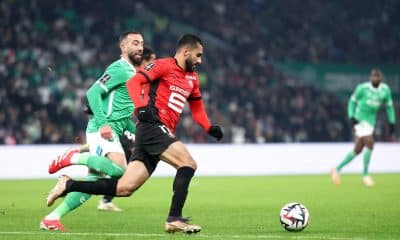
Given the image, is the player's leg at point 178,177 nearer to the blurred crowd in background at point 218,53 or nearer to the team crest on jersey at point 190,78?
the team crest on jersey at point 190,78

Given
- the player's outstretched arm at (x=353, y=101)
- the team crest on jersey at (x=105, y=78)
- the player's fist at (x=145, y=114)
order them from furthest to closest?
1. the player's outstretched arm at (x=353, y=101)
2. the team crest on jersey at (x=105, y=78)
3. the player's fist at (x=145, y=114)

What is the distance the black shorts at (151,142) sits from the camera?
9.22 meters

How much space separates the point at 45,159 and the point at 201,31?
1089 centimetres

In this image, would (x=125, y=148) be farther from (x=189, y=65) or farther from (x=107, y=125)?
(x=189, y=65)

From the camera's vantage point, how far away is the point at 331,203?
1449cm

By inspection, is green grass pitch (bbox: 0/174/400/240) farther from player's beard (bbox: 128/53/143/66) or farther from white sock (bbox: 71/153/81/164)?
player's beard (bbox: 128/53/143/66)

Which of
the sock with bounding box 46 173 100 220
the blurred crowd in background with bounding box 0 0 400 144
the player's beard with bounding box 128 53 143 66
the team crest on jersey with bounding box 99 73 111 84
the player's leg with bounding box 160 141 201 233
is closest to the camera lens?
the player's leg with bounding box 160 141 201 233

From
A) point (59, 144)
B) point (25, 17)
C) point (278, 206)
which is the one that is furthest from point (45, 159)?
point (278, 206)

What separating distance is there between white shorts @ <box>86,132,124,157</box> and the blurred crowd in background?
1219cm

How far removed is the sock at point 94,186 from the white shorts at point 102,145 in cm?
111

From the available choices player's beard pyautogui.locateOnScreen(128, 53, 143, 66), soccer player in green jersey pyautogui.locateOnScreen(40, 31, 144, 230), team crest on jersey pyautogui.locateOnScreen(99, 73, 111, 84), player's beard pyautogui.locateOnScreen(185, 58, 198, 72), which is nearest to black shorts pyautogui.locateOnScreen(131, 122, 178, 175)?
soccer player in green jersey pyautogui.locateOnScreen(40, 31, 144, 230)

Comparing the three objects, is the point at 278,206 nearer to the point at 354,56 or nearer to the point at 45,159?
the point at 45,159

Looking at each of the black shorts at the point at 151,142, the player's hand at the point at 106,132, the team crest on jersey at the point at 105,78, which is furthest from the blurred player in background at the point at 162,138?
the team crest on jersey at the point at 105,78

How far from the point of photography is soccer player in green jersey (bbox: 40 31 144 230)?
9.62m
